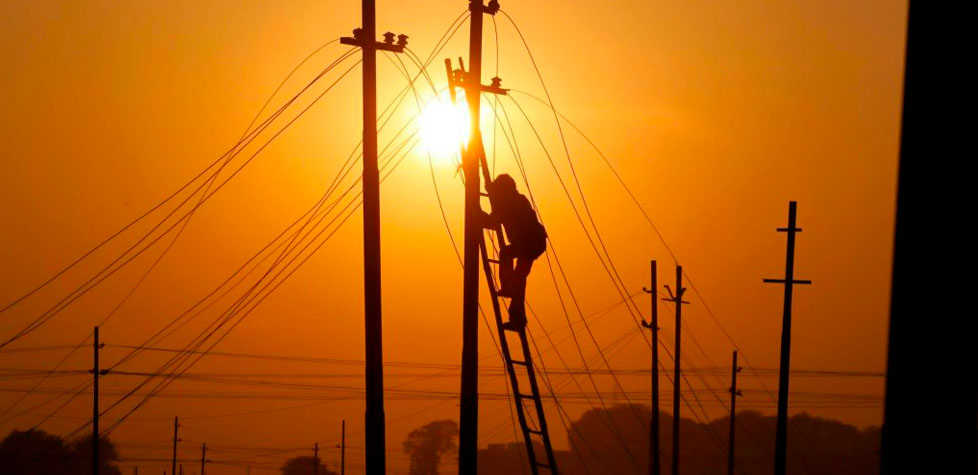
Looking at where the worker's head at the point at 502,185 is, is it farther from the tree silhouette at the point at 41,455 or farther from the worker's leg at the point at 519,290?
the tree silhouette at the point at 41,455

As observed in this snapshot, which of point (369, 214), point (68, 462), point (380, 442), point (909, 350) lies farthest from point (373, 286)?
point (68, 462)

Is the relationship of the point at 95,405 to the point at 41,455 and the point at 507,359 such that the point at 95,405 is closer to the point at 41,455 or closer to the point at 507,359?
the point at 507,359

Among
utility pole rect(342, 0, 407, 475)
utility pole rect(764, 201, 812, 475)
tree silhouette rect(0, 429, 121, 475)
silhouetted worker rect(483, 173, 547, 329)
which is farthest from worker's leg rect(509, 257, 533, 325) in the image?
tree silhouette rect(0, 429, 121, 475)

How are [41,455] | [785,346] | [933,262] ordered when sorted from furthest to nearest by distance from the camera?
[41,455], [785,346], [933,262]

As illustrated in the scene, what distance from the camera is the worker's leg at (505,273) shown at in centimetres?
1820

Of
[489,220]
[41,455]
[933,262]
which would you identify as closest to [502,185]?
[489,220]

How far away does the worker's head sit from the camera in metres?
17.7

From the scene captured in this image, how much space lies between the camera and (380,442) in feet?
58.1

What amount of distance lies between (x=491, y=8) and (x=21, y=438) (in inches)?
4216

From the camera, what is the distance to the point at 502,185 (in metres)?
17.7

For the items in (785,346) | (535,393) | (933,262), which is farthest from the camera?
(785,346)

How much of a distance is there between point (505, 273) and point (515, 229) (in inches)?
35.6

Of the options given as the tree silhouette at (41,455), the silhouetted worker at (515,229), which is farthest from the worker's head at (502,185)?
the tree silhouette at (41,455)

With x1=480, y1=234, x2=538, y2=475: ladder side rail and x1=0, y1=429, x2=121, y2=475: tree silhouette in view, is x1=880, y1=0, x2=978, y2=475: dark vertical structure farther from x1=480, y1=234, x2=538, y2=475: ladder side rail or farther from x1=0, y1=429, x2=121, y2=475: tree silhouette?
x1=0, y1=429, x2=121, y2=475: tree silhouette
